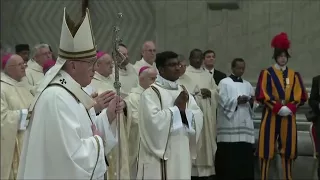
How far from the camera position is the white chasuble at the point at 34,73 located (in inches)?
251

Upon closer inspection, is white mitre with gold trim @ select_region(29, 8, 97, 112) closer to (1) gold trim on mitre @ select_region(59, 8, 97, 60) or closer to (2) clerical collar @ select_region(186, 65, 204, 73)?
(1) gold trim on mitre @ select_region(59, 8, 97, 60)

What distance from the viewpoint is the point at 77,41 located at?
331 centimetres

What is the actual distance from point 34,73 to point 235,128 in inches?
93.3

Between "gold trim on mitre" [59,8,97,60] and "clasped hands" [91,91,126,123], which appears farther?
"clasped hands" [91,91,126,123]

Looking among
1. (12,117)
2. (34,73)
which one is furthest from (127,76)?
(12,117)

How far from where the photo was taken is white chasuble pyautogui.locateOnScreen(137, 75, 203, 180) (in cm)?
519

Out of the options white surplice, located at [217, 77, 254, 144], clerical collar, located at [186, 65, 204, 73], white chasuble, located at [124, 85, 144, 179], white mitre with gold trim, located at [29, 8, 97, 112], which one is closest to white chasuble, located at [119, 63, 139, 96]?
white chasuble, located at [124, 85, 144, 179]

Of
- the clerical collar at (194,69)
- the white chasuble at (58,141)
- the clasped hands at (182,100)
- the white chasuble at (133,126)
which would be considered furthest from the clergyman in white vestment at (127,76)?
the white chasuble at (58,141)

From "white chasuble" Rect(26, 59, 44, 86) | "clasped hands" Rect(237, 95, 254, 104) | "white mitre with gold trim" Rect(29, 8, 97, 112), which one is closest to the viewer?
"white mitre with gold trim" Rect(29, 8, 97, 112)

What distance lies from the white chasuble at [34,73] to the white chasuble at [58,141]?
316 cm

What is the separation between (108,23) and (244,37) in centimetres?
201

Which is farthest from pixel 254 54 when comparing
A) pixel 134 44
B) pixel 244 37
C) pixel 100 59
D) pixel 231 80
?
pixel 100 59

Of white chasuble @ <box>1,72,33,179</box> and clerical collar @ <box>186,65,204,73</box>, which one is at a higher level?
clerical collar @ <box>186,65,204,73</box>

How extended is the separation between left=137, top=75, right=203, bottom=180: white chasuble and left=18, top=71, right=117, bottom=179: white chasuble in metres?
1.96
